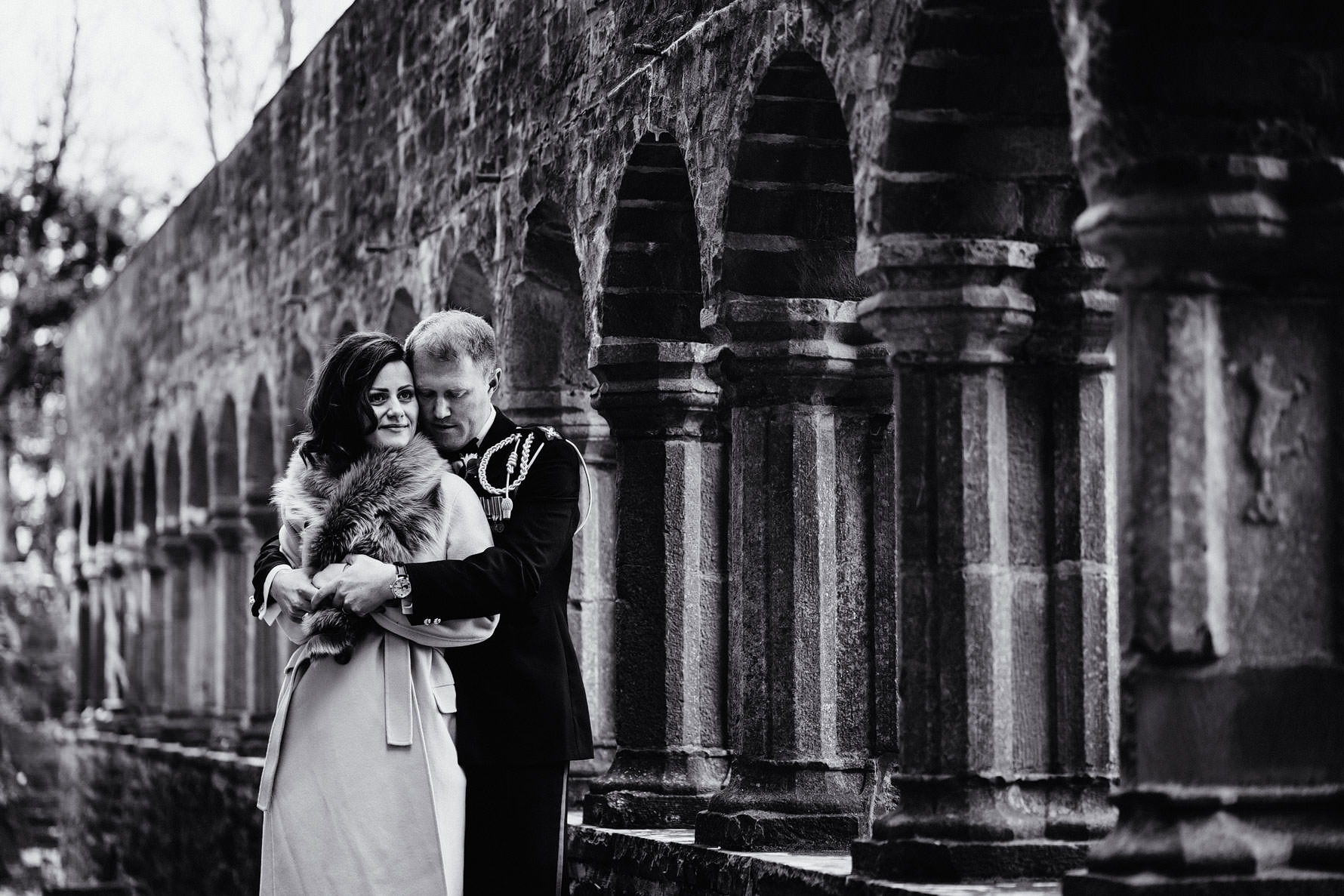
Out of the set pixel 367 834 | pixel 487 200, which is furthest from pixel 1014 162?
pixel 487 200

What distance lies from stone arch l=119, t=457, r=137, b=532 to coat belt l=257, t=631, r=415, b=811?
1432 cm

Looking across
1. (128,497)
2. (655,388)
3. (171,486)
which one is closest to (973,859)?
(655,388)

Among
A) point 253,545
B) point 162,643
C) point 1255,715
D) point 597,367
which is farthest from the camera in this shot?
point 162,643

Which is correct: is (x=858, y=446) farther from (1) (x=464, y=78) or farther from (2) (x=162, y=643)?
(2) (x=162, y=643)

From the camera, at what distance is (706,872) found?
6062 millimetres

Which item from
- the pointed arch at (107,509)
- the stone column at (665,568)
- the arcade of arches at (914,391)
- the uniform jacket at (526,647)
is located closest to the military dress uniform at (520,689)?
the uniform jacket at (526,647)

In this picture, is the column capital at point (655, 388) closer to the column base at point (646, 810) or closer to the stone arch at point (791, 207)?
the stone arch at point (791, 207)

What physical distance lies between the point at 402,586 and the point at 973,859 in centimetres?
136

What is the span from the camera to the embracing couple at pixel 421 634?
4461 millimetres

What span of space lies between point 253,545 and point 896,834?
375 inches

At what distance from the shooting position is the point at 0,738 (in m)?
6.54

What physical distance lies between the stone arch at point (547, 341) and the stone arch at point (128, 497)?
1067 centimetres

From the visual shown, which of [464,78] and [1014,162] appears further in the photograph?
[464,78]

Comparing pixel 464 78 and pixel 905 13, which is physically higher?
pixel 464 78
